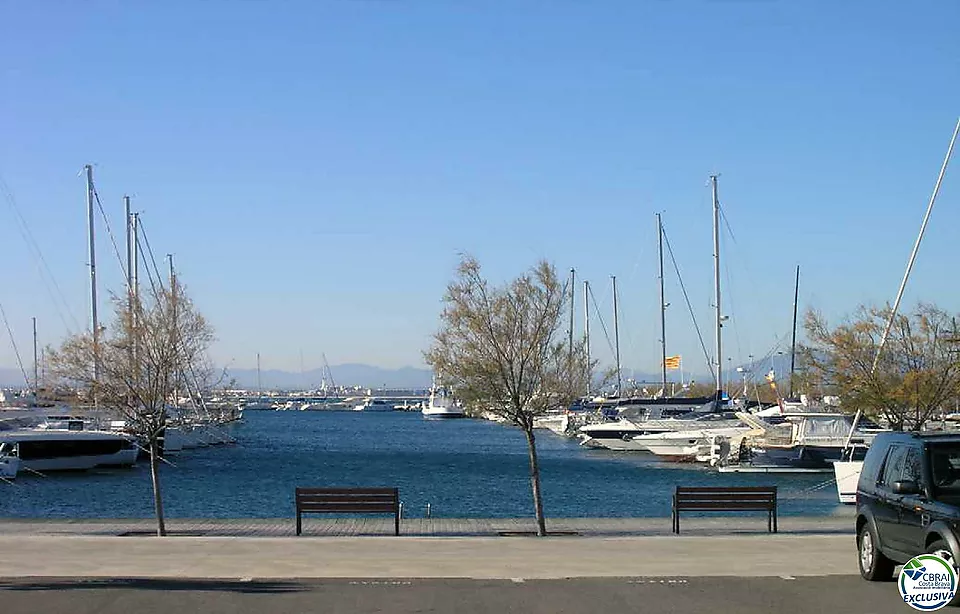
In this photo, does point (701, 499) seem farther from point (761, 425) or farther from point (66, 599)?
point (761, 425)

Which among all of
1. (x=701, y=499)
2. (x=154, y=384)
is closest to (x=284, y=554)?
(x=154, y=384)

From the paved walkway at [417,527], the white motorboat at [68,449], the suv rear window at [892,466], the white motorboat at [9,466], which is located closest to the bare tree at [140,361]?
the paved walkway at [417,527]

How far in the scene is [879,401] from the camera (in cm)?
3153

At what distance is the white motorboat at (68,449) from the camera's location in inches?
2416

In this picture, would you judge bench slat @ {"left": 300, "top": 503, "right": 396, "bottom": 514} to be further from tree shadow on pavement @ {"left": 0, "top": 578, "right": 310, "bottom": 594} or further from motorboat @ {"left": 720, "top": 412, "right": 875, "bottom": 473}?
motorboat @ {"left": 720, "top": 412, "right": 875, "bottom": 473}

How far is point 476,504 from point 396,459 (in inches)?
1492

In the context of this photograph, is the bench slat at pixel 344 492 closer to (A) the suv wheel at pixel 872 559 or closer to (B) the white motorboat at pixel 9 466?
(A) the suv wheel at pixel 872 559

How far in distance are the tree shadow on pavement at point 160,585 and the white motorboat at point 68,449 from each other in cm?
4775

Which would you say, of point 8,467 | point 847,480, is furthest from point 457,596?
point 8,467

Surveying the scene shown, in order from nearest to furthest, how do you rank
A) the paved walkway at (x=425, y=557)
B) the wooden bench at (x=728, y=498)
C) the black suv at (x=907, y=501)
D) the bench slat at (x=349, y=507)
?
the black suv at (x=907, y=501), the paved walkway at (x=425, y=557), the bench slat at (x=349, y=507), the wooden bench at (x=728, y=498)

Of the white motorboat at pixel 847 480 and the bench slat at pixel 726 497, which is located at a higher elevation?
the bench slat at pixel 726 497

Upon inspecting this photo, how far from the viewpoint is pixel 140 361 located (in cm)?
2370

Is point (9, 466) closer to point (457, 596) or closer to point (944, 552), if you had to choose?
point (457, 596)

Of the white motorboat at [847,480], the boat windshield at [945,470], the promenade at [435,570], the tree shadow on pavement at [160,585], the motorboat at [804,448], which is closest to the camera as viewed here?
the boat windshield at [945,470]
